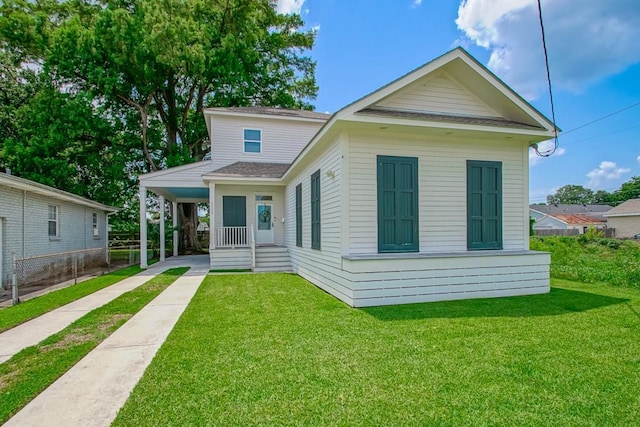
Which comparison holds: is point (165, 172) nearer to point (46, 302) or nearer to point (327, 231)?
point (46, 302)

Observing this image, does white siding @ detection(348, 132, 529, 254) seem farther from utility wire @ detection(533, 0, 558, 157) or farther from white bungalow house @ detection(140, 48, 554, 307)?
utility wire @ detection(533, 0, 558, 157)

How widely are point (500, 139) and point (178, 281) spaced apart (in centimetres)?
855

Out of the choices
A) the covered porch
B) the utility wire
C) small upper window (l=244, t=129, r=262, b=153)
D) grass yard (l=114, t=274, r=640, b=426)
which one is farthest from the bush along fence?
the utility wire

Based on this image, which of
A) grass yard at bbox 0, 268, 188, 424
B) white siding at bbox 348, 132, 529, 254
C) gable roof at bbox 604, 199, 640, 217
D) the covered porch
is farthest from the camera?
gable roof at bbox 604, 199, 640, 217

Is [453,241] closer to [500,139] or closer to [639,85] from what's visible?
[500,139]

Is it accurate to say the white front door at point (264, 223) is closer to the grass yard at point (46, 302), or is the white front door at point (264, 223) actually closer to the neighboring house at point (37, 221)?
the grass yard at point (46, 302)

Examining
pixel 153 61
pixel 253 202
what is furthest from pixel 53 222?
pixel 153 61

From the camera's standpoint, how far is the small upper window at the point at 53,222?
1139cm

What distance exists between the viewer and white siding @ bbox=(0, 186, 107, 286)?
8844 millimetres

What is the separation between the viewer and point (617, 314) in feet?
16.6

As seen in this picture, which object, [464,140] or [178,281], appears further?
[178,281]

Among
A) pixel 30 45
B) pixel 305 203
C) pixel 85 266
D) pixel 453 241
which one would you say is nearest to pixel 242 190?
pixel 305 203

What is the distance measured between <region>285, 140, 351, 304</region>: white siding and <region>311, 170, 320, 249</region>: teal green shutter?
186 millimetres

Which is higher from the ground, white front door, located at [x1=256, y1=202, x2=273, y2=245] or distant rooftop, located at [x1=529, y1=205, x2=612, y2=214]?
distant rooftop, located at [x1=529, y1=205, x2=612, y2=214]
